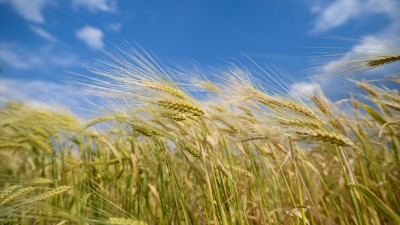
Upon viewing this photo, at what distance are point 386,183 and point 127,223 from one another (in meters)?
1.42

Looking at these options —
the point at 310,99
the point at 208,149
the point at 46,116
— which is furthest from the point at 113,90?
the point at 46,116

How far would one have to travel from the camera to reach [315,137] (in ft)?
3.80

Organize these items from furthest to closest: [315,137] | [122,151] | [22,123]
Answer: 1. [22,123]
2. [122,151]
3. [315,137]

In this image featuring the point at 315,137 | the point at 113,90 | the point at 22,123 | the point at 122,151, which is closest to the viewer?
the point at 315,137

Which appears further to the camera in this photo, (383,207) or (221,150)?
(221,150)

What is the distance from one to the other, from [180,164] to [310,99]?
1.53 m

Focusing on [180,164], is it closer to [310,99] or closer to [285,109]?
[310,99]

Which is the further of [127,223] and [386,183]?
[386,183]

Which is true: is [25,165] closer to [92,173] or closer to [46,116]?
[46,116]

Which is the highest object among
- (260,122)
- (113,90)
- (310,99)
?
(113,90)

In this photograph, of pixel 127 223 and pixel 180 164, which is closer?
pixel 127 223

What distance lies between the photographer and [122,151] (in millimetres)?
2299

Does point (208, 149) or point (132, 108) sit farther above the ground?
point (132, 108)

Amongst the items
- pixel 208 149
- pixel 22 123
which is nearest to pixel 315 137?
pixel 208 149
